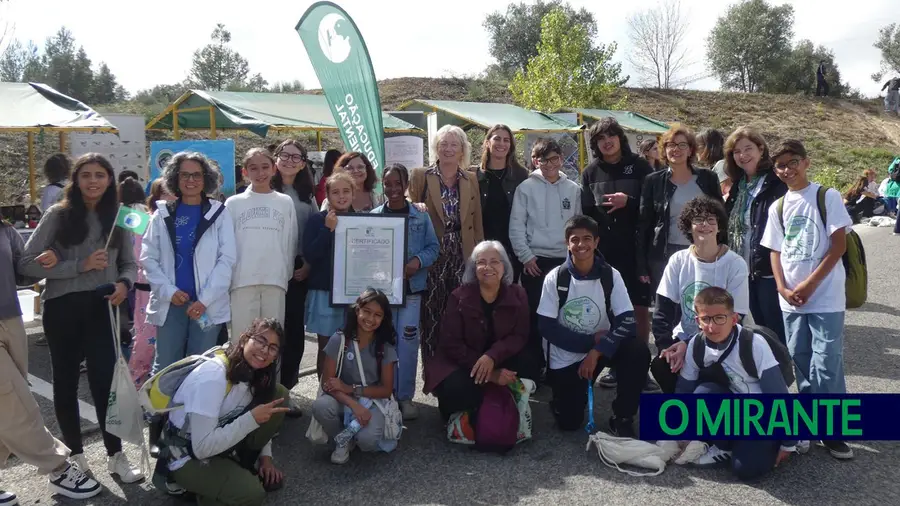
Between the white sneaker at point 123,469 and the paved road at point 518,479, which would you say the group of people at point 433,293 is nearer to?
the white sneaker at point 123,469

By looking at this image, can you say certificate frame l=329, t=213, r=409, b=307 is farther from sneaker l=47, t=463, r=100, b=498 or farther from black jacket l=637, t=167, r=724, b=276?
black jacket l=637, t=167, r=724, b=276

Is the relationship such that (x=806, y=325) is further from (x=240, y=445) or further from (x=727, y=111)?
(x=727, y=111)

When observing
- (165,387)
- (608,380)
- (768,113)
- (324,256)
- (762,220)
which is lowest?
(608,380)

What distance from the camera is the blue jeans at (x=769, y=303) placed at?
14.8 ft

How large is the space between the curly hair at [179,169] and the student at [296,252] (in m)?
0.69

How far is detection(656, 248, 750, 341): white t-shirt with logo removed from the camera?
4.20 meters

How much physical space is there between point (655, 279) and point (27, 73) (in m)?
45.2

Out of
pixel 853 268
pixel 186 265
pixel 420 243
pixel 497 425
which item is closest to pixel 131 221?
pixel 186 265

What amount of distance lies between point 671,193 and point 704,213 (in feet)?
2.49

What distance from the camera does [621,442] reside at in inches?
154

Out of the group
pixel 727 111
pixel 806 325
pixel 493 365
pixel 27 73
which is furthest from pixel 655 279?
pixel 27 73

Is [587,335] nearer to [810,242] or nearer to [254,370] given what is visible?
[810,242]

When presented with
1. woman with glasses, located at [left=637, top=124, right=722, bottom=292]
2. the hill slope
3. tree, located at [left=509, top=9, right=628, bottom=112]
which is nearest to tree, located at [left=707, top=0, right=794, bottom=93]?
the hill slope

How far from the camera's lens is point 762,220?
→ 15.1 ft
